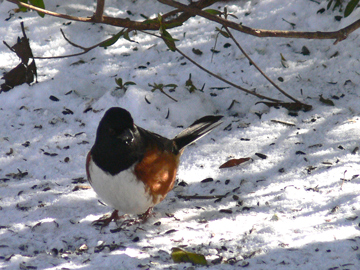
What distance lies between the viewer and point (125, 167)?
2.92 metres

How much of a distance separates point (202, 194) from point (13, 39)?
2665mm

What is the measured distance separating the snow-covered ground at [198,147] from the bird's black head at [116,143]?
43cm

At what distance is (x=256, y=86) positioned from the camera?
4.38m

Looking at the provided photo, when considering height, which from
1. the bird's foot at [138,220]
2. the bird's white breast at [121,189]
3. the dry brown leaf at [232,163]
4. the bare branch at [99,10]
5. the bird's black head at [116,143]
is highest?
the bare branch at [99,10]

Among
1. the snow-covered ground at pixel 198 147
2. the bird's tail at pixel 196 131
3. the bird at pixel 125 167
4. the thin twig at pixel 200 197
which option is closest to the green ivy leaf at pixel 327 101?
the snow-covered ground at pixel 198 147

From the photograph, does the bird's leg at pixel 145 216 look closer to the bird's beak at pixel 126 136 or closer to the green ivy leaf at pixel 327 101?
the bird's beak at pixel 126 136

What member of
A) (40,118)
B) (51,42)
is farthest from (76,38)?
(40,118)

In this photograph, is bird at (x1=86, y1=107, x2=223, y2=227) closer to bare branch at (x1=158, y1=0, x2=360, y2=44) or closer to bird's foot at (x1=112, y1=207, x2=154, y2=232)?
bird's foot at (x1=112, y1=207, x2=154, y2=232)

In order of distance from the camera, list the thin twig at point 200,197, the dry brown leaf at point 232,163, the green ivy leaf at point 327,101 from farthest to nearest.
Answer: the green ivy leaf at point 327,101, the dry brown leaf at point 232,163, the thin twig at point 200,197

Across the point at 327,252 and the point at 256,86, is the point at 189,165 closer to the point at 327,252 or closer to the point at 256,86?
the point at 256,86

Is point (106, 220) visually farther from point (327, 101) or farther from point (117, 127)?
point (327, 101)

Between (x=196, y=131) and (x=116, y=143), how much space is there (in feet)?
2.86

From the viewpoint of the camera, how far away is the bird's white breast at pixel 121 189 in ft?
9.50

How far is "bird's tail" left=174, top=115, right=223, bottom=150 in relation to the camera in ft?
11.7
